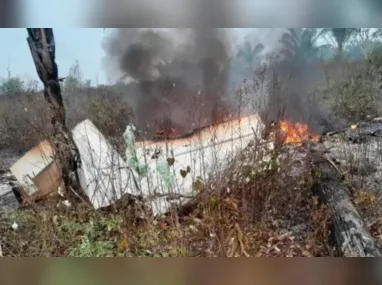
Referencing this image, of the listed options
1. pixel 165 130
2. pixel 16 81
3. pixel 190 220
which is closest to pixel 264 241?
pixel 190 220

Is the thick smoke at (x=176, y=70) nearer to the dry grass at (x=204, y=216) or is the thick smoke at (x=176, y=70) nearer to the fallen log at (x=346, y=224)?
the dry grass at (x=204, y=216)

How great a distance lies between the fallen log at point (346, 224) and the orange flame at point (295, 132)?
170 millimetres

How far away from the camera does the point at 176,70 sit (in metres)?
1.71

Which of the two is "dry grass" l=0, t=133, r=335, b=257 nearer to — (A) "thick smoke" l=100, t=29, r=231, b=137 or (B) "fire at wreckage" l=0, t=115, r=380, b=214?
(B) "fire at wreckage" l=0, t=115, r=380, b=214

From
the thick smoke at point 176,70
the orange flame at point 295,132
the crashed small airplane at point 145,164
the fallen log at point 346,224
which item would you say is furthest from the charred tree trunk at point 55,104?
the fallen log at point 346,224

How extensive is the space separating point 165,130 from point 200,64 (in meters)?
0.26

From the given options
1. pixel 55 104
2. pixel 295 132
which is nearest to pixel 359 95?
pixel 295 132

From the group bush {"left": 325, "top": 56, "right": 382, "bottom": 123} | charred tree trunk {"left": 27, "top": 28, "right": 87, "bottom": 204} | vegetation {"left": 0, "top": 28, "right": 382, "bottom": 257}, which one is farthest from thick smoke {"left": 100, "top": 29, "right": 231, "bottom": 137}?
bush {"left": 325, "top": 56, "right": 382, "bottom": 123}

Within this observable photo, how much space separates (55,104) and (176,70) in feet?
1.48

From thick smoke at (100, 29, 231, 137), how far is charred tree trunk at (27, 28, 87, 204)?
0.66 ft

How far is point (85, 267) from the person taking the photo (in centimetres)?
180

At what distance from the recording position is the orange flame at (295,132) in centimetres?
171

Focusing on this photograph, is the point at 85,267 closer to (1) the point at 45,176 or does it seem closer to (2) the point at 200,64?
(1) the point at 45,176

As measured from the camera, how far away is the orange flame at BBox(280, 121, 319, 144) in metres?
1.71
